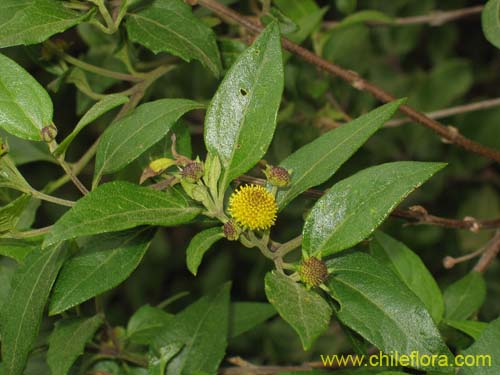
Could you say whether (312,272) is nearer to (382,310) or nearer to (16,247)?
(382,310)

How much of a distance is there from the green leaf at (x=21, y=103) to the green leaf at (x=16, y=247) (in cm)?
20

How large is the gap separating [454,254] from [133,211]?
5.75 feet

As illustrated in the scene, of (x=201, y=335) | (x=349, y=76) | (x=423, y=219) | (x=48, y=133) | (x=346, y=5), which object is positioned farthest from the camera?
(x=346, y=5)

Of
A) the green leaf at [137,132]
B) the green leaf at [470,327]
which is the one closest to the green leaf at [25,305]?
the green leaf at [137,132]

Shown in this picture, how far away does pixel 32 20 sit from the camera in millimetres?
1069

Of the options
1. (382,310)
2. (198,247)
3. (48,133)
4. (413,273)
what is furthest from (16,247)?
(413,273)

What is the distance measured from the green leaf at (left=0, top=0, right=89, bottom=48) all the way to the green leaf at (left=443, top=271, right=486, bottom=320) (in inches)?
32.3

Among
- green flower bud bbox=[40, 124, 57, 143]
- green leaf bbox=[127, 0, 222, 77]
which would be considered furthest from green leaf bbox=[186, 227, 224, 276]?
green leaf bbox=[127, 0, 222, 77]

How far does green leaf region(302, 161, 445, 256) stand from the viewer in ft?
2.96

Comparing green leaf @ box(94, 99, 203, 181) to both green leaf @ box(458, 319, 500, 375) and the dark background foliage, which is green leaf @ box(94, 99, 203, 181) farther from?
the dark background foliage

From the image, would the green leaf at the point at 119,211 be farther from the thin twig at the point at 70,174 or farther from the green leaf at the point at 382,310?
the green leaf at the point at 382,310

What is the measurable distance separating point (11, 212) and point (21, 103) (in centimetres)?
15

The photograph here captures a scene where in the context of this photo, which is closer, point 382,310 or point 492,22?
point 382,310

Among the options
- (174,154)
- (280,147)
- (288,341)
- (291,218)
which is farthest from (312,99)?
(174,154)
